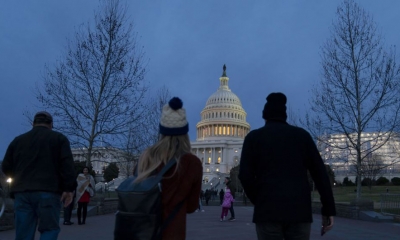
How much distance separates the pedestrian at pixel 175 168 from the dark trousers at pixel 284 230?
770mm

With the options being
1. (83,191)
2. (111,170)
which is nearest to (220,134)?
(111,170)

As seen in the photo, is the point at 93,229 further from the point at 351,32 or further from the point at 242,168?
the point at 351,32

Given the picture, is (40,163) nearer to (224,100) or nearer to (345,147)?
(345,147)

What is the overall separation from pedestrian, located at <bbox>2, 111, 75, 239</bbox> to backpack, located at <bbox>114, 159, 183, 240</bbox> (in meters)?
2.12

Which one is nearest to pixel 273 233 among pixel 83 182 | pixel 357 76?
pixel 83 182

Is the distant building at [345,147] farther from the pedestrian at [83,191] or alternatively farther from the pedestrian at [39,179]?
the pedestrian at [39,179]

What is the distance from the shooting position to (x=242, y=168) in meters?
4.19

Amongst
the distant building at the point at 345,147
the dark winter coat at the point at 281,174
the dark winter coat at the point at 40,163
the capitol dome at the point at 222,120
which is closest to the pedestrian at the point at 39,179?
the dark winter coat at the point at 40,163

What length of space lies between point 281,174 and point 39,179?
301cm

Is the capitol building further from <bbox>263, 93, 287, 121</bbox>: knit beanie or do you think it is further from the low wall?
<bbox>263, 93, 287, 121</bbox>: knit beanie

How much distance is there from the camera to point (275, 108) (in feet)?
14.5

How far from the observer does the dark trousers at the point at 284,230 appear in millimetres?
3932

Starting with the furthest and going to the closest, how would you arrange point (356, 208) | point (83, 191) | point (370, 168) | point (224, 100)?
point (224, 100)
point (370, 168)
point (356, 208)
point (83, 191)

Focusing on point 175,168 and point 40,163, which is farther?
point 40,163
